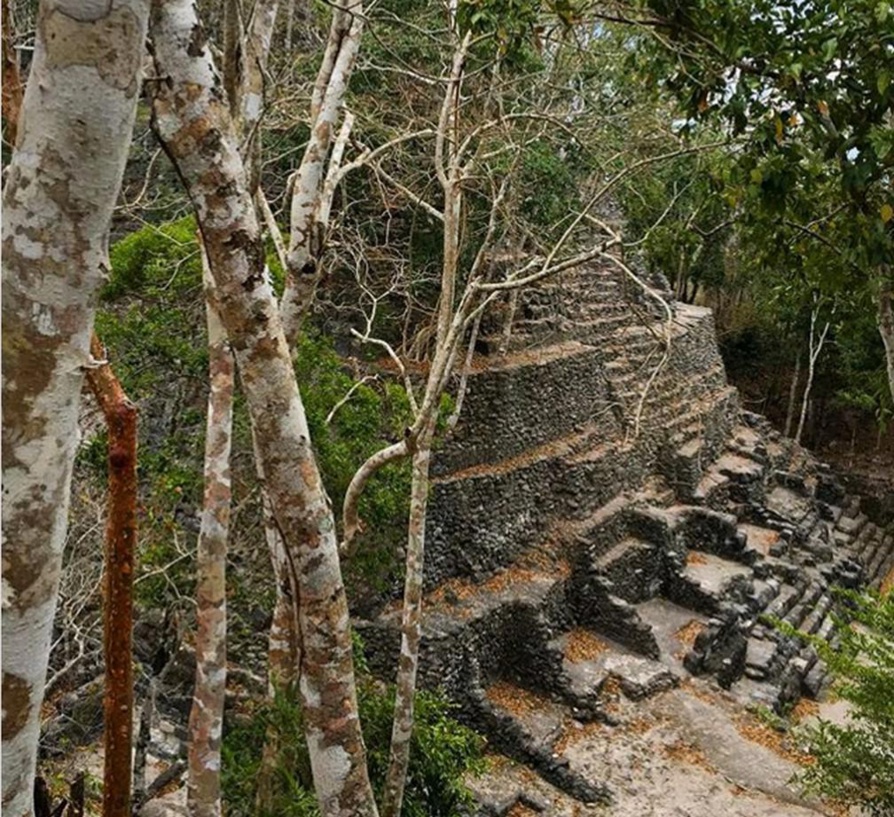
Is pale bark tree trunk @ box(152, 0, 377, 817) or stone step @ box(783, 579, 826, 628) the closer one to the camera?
pale bark tree trunk @ box(152, 0, 377, 817)

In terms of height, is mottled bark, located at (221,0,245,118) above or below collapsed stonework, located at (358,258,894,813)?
above

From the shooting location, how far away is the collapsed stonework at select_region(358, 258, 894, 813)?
1123cm

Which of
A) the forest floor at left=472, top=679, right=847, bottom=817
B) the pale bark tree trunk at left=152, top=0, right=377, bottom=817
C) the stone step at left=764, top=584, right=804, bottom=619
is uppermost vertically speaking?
the pale bark tree trunk at left=152, top=0, right=377, bottom=817

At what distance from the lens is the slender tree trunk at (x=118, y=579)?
2.52 meters

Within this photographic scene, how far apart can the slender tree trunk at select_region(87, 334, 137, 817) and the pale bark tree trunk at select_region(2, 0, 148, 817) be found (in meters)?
0.87

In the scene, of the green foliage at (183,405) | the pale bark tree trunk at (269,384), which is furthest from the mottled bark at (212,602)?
the green foliage at (183,405)

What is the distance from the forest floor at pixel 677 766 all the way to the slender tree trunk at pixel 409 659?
405 cm

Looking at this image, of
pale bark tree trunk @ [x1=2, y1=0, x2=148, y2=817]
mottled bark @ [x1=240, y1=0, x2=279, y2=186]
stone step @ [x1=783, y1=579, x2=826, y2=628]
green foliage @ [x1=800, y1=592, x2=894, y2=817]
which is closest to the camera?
pale bark tree trunk @ [x1=2, y1=0, x2=148, y2=817]

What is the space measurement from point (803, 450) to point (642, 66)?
72.6 ft

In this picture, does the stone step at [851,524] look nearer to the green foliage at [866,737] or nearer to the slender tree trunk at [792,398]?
the slender tree trunk at [792,398]

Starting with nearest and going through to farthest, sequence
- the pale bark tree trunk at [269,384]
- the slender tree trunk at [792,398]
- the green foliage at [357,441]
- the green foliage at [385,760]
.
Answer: the pale bark tree trunk at [269,384], the green foliage at [385,760], the green foliage at [357,441], the slender tree trunk at [792,398]

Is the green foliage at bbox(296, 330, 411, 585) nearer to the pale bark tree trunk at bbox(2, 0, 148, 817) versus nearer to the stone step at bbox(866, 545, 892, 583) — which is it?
the pale bark tree trunk at bbox(2, 0, 148, 817)

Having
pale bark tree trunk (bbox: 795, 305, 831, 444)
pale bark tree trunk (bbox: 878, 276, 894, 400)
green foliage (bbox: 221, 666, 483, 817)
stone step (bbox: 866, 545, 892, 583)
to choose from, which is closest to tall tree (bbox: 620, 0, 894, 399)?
pale bark tree trunk (bbox: 878, 276, 894, 400)

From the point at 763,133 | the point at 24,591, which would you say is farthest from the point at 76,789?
the point at 763,133
